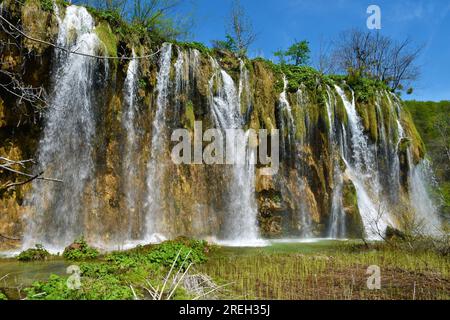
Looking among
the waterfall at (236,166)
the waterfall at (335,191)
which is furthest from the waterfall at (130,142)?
the waterfall at (335,191)

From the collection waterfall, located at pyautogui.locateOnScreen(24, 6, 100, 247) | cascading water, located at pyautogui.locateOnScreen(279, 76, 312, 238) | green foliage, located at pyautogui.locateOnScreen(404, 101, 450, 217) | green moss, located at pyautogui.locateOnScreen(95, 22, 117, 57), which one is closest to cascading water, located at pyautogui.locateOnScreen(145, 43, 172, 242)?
green moss, located at pyautogui.locateOnScreen(95, 22, 117, 57)

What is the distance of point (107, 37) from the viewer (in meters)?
15.4

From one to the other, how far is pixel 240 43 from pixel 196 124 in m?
14.9

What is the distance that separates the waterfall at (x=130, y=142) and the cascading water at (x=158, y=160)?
0.58m

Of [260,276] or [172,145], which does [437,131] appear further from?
[260,276]

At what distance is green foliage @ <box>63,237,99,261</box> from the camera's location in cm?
1074

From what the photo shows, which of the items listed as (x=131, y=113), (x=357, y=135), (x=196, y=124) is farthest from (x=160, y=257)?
(x=357, y=135)

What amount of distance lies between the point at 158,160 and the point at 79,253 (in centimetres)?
624

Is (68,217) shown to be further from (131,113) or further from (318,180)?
(318,180)

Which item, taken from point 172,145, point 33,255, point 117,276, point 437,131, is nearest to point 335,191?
point 172,145

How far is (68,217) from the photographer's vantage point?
13.8 m

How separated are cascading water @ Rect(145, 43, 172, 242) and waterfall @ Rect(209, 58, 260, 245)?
2.25 m

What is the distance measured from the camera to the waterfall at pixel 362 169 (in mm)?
21109
